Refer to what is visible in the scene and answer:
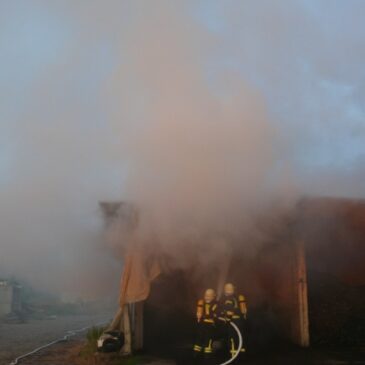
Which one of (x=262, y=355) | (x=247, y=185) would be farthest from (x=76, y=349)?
(x=247, y=185)

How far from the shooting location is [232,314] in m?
7.30

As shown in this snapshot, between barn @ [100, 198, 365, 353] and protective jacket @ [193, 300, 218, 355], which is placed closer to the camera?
protective jacket @ [193, 300, 218, 355]

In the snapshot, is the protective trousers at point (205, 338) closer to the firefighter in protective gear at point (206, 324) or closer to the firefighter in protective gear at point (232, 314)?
the firefighter in protective gear at point (206, 324)

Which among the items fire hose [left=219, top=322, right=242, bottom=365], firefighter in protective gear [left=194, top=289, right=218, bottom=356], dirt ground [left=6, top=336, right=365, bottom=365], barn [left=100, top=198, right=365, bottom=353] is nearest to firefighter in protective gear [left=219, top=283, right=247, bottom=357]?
fire hose [left=219, top=322, right=242, bottom=365]

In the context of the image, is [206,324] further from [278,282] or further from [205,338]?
[278,282]

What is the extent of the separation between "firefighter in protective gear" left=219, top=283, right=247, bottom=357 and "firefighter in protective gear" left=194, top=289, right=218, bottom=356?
0.17 m

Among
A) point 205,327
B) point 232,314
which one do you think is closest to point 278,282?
point 232,314

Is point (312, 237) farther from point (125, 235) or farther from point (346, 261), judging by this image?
point (125, 235)

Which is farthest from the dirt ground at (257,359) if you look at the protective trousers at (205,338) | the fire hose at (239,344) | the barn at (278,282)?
the barn at (278,282)

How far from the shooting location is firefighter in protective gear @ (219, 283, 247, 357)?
724cm

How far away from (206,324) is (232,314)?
17.2 inches

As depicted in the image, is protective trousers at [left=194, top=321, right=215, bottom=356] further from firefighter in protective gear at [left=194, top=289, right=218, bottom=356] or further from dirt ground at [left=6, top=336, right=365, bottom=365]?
dirt ground at [left=6, top=336, right=365, bottom=365]

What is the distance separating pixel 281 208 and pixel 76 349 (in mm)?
4913

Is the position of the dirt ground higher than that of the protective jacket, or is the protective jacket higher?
the protective jacket
